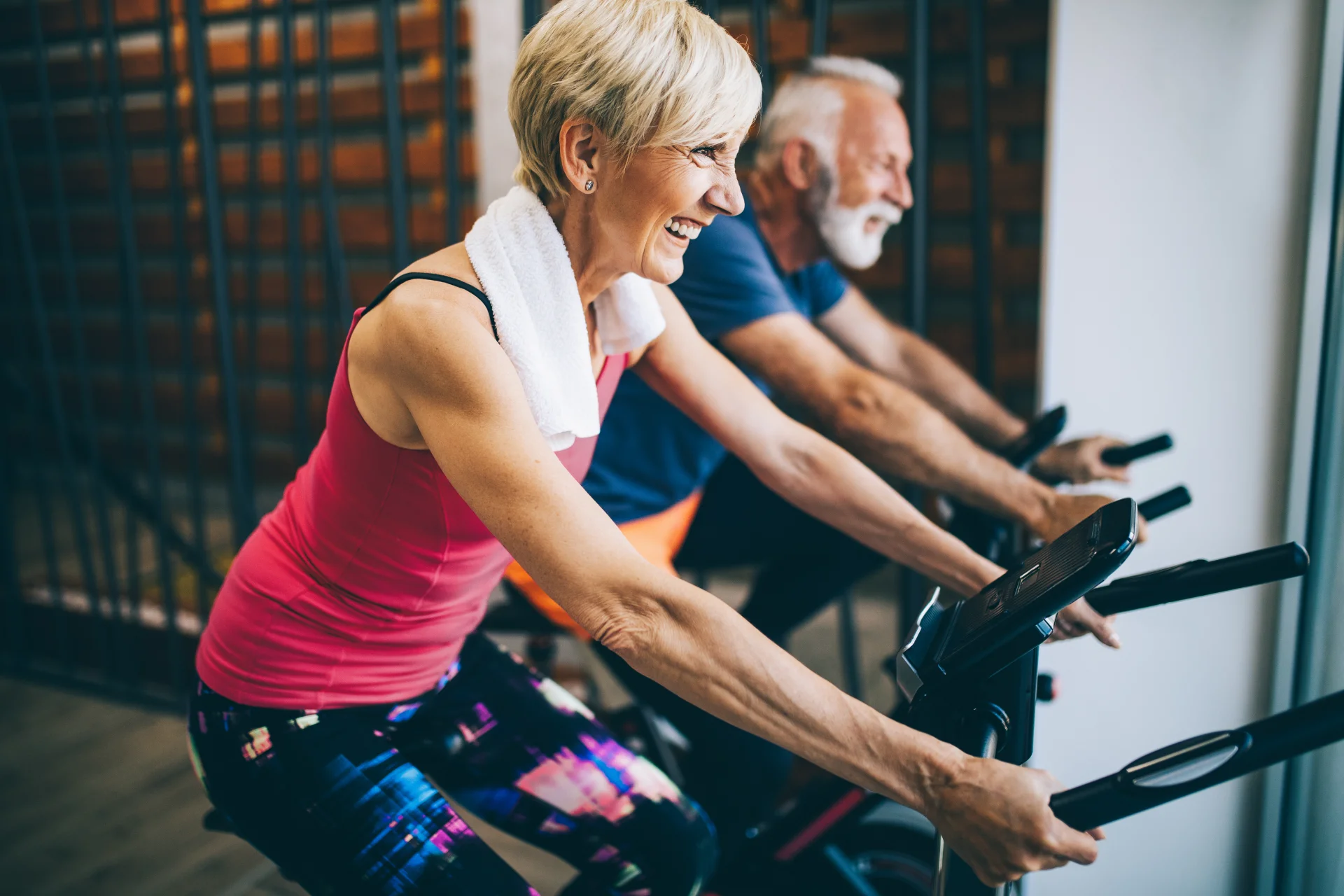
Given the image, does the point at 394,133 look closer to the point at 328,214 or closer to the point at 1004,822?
the point at 328,214

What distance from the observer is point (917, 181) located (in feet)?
6.09

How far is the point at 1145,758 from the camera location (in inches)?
29.4

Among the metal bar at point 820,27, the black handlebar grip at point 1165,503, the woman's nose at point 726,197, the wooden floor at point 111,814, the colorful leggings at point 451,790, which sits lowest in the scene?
the wooden floor at point 111,814

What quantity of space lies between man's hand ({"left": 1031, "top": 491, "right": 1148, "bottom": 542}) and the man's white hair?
74cm

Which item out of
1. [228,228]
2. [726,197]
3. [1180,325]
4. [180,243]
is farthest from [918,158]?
[228,228]

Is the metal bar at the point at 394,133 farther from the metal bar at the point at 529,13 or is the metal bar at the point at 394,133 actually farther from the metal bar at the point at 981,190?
the metal bar at the point at 981,190

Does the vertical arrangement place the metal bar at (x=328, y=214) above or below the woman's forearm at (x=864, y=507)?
above

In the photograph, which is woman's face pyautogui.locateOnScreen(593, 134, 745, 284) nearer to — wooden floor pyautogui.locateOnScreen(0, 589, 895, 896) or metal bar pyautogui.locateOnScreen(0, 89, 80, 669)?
wooden floor pyautogui.locateOnScreen(0, 589, 895, 896)

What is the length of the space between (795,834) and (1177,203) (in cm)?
123

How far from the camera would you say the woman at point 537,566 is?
0.87 metres

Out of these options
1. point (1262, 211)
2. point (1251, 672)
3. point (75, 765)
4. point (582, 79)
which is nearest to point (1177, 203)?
point (1262, 211)

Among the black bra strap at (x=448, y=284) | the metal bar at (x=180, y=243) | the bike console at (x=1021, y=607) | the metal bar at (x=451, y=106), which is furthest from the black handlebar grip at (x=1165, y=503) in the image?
the metal bar at (x=180, y=243)

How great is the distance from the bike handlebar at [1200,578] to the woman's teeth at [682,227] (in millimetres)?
591

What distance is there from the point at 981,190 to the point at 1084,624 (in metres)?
1.09
